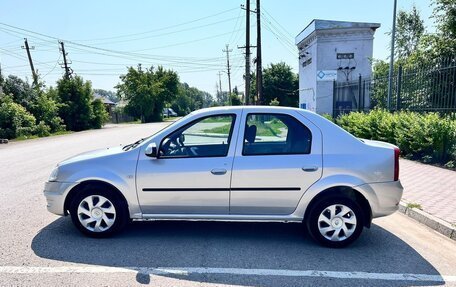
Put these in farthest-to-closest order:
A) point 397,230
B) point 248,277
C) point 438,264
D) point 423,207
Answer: point 423,207, point 397,230, point 438,264, point 248,277

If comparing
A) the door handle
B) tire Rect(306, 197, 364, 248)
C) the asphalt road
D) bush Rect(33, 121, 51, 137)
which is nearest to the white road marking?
the asphalt road

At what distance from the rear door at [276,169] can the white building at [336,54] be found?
19186 mm

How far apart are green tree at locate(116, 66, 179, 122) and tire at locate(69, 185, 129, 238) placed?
2101 inches

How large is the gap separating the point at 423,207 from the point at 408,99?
7.15m

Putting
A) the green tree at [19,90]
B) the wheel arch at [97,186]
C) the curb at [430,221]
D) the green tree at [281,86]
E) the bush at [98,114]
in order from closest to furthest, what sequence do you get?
the wheel arch at [97,186]
the curb at [430,221]
the green tree at [19,90]
the bush at [98,114]
the green tree at [281,86]

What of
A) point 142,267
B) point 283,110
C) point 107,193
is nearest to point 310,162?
point 283,110

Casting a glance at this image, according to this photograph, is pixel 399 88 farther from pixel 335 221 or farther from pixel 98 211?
pixel 98 211

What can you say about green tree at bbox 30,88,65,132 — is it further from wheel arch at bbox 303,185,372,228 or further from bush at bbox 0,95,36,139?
wheel arch at bbox 303,185,372,228

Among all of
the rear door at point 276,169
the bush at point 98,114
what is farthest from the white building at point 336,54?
the bush at point 98,114

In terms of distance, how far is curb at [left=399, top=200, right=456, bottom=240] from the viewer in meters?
4.54

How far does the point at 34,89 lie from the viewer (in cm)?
2733

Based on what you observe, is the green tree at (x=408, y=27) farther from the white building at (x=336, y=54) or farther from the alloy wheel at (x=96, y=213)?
the alloy wheel at (x=96, y=213)

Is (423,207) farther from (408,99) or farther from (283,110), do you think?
(408,99)

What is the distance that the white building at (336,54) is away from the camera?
22.6 metres
